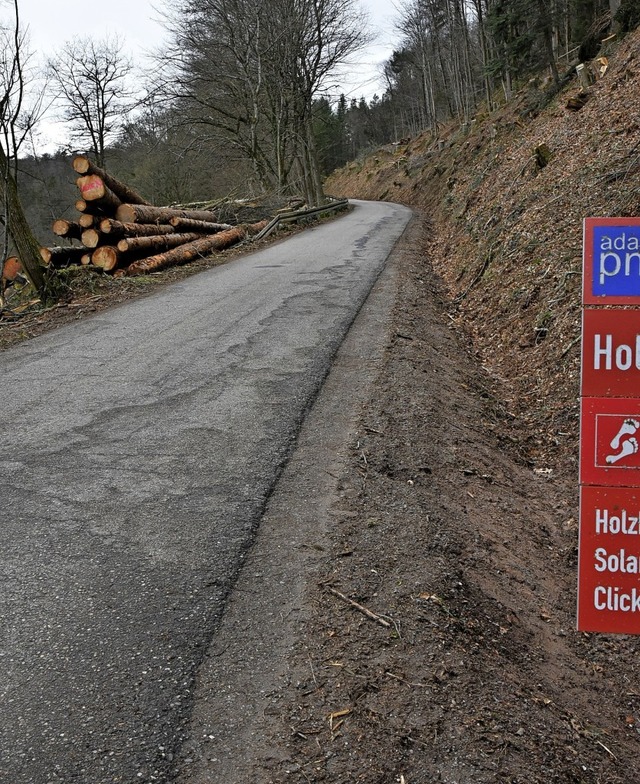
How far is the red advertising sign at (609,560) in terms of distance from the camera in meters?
2.53

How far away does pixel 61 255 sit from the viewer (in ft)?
42.5

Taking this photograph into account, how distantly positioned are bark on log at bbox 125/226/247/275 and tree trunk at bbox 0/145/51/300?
2417mm

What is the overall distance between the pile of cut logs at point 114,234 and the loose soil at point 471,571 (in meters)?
3.80

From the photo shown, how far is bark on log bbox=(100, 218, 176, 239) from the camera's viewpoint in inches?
516

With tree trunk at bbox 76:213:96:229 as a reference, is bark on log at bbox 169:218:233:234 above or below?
below

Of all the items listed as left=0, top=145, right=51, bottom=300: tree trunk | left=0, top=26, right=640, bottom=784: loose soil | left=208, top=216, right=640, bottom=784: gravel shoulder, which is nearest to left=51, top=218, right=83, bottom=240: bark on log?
left=0, top=145, right=51, bottom=300: tree trunk

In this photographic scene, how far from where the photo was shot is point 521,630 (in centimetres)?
326

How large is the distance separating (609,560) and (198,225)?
52.9ft

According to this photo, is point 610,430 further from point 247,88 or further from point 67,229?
point 247,88

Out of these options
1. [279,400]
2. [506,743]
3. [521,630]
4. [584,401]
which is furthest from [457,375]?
[506,743]

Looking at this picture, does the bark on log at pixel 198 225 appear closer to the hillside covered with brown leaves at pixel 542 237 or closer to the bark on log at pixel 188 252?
the bark on log at pixel 188 252

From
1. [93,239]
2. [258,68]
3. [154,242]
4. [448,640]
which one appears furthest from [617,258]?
[258,68]

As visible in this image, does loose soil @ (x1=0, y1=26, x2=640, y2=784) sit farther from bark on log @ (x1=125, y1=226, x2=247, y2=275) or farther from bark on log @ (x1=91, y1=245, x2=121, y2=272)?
bark on log @ (x1=125, y1=226, x2=247, y2=275)

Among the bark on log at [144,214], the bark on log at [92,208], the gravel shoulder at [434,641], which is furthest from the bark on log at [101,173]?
the gravel shoulder at [434,641]
